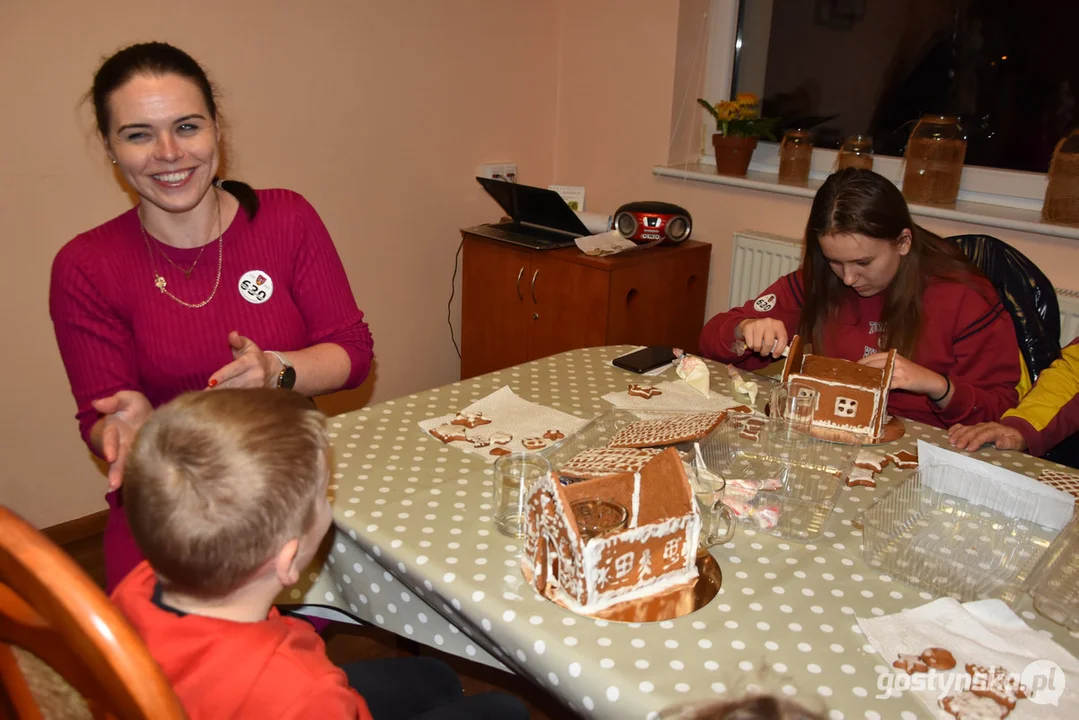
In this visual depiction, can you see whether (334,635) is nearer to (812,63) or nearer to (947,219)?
(947,219)

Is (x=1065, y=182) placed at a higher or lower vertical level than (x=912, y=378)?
higher

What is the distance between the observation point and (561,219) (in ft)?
9.91

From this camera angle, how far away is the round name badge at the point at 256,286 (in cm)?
167

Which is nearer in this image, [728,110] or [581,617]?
[581,617]

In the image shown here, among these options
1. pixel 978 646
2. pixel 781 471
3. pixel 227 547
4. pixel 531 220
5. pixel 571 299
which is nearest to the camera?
pixel 227 547

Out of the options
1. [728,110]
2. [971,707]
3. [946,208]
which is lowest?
[971,707]

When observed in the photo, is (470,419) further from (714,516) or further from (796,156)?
(796,156)

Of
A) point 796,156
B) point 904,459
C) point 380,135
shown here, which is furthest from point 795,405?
point 380,135

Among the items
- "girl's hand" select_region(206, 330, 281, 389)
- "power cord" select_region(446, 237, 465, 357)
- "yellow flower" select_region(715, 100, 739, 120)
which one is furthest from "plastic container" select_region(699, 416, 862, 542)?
"power cord" select_region(446, 237, 465, 357)

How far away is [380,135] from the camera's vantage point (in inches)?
117

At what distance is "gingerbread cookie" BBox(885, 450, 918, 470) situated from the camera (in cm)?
143

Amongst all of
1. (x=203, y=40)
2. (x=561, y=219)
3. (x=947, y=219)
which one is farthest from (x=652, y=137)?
(x=203, y=40)

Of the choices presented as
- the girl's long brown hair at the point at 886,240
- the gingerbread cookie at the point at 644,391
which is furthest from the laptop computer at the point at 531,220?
the gingerbread cookie at the point at 644,391

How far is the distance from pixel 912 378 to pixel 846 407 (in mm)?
215
